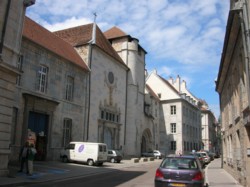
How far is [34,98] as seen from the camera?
24125mm

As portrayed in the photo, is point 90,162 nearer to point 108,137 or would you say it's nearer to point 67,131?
point 67,131

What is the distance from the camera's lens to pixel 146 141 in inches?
2031

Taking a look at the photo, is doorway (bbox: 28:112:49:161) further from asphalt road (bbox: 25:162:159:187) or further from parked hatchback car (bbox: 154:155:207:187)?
parked hatchback car (bbox: 154:155:207:187)

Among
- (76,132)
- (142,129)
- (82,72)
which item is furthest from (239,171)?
(142,129)

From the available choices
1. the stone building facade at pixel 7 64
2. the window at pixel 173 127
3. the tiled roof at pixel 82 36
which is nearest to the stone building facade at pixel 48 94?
the tiled roof at pixel 82 36

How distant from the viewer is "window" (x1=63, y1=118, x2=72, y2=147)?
28.5 metres

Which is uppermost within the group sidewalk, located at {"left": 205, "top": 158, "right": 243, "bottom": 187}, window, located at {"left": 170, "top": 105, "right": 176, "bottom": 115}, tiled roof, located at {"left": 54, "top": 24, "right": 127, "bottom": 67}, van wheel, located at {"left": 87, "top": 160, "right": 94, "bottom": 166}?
tiled roof, located at {"left": 54, "top": 24, "right": 127, "bottom": 67}

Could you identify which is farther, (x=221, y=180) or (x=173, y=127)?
(x=173, y=127)

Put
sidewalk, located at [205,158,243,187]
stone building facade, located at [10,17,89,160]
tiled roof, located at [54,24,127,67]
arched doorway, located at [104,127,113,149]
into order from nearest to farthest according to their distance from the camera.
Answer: sidewalk, located at [205,158,243,187] → stone building facade, located at [10,17,89,160] → tiled roof, located at [54,24,127,67] → arched doorway, located at [104,127,113,149]

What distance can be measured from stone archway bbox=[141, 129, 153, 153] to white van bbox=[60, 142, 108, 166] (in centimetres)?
2431

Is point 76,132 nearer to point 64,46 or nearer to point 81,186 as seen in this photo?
point 64,46

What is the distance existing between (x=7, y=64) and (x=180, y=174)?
9331mm

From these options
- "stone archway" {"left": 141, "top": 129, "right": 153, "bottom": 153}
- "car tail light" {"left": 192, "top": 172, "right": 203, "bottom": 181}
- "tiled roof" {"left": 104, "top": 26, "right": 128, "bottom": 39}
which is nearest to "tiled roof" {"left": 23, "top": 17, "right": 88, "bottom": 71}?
"tiled roof" {"left": 104, "top": 26, "right": 128, "bottom": 39}

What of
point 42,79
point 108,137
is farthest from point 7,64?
point 108,137
